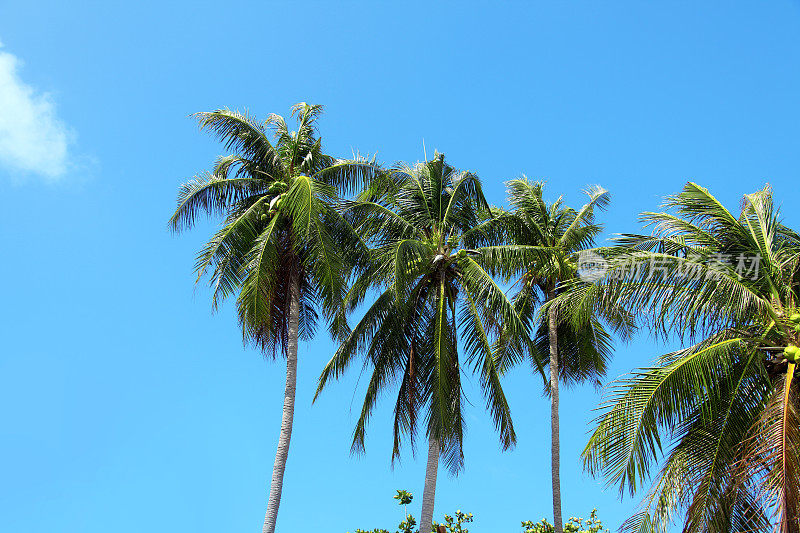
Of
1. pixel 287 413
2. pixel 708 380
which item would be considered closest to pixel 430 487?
pixel 287 413

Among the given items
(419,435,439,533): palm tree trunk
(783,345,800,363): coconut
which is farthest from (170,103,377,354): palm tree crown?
(783,345,800,363): coconut

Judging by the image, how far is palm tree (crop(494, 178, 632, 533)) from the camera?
1973cm

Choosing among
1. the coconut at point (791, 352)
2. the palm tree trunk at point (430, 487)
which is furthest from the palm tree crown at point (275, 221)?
the coconut at point (791, 352)

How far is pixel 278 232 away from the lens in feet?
60.1

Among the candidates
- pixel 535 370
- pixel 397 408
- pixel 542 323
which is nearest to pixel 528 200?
pixel 542 323

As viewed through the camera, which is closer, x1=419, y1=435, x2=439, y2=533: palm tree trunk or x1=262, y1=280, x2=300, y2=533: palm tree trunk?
x1=262, y1=280, x2=300, y2=533: palm tree trunk

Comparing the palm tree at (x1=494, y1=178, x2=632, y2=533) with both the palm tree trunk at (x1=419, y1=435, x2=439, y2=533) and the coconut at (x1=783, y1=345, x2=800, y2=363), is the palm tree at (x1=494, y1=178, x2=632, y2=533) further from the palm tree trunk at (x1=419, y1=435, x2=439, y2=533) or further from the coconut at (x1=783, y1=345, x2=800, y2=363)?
the coconut at (x1=783, y1=345, x2=800, y2=363)

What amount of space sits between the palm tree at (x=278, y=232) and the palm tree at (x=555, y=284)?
4645 mm

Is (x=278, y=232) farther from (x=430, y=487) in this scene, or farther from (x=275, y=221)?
(x=430, y=487)

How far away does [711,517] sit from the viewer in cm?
1288

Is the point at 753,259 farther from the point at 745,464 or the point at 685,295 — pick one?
the point at 745,464

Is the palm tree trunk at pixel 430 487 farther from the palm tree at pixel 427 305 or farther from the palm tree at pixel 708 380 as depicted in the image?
the palm tree at pixel 708 380

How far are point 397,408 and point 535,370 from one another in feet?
22.2

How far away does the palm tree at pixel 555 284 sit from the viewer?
19734 millimetres
